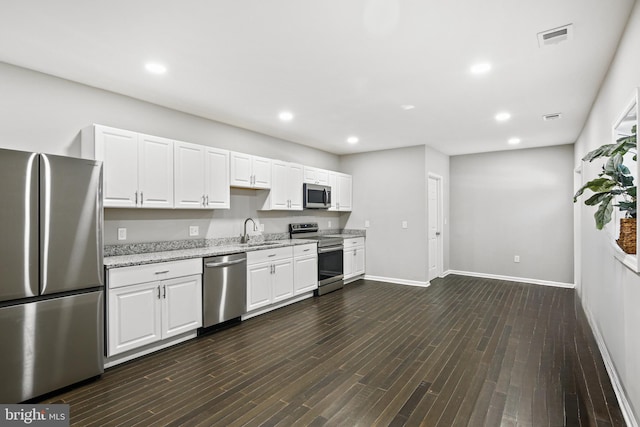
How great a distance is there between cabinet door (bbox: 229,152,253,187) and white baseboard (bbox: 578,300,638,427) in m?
4.21

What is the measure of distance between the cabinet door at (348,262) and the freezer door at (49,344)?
3.98 metres

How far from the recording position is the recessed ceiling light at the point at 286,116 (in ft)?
13.6

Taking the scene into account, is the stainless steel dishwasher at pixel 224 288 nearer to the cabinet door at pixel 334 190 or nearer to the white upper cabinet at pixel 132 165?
the white upper cabinet at pixel 132 165

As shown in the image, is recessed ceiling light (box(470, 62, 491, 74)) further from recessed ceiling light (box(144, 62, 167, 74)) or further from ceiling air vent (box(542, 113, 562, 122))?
recessed ceiling light (box(144, 62, 167, 74))

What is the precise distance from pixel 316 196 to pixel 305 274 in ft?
4.76

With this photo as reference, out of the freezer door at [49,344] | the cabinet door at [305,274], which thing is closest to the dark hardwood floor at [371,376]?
the freezer door at [49,344]

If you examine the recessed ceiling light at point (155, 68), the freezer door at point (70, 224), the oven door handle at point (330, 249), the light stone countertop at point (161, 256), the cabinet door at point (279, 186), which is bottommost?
the oven door handle at point (330, 249)

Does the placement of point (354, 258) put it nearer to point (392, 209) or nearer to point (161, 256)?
point (392, 209)

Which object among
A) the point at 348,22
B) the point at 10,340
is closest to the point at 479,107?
the point at 348,22

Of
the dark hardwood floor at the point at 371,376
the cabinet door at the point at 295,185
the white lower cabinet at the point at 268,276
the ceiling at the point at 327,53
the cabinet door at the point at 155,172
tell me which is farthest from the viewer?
the cabinet door at the point at 295,185

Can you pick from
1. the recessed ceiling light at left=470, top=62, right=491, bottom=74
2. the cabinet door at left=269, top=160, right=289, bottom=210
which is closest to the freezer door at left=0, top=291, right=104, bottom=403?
the cabinet door at left=269, top=160, right=289, bottom=210

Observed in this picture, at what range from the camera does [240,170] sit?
14.5ft

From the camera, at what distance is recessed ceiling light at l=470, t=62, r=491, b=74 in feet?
9.09

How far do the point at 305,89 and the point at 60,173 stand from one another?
225cm
